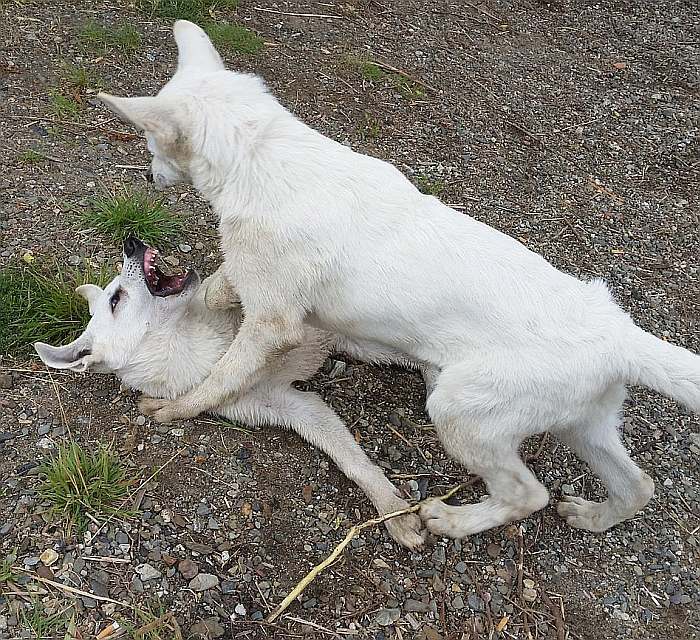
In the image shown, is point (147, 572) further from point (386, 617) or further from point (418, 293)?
point (418, 293)

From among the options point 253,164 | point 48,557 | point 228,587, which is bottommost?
point 48,557

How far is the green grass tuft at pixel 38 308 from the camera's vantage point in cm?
394

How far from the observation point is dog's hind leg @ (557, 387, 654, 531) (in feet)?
10.6

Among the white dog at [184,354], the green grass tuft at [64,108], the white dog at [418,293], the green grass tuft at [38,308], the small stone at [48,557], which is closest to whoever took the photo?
the white dog at [418,293]

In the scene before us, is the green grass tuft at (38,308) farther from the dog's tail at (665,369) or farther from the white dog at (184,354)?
the dog's tail at (665,369)

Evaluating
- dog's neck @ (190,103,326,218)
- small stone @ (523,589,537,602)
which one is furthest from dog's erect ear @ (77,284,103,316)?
small stone @ (523,589,537,602)

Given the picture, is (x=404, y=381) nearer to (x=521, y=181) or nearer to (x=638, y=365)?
(x=638, y=365)

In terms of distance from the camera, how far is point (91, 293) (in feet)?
12.7

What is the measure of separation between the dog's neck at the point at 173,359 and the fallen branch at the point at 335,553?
105 centimetres

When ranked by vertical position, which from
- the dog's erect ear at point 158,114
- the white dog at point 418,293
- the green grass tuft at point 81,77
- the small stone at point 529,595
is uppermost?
the dog's erect ear at point 158,114

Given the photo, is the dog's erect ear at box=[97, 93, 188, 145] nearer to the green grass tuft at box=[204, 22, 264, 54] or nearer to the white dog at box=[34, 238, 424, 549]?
the white dog at box=[34, 238, 424, 549]

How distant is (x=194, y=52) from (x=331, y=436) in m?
1.89

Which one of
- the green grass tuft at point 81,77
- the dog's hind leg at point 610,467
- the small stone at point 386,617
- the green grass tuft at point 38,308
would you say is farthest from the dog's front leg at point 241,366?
the green grass tuft at point 81,77

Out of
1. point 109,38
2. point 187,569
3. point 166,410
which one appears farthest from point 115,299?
point 109,38
